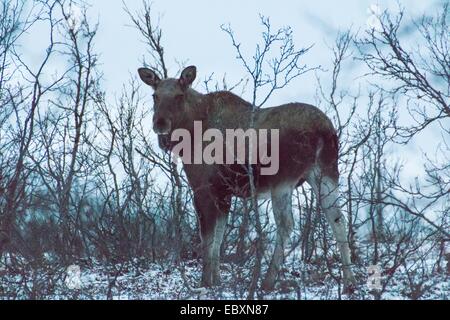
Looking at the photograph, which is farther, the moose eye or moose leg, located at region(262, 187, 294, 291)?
the moose eye

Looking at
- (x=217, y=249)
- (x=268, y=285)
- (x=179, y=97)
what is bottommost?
(x=268, y=285)

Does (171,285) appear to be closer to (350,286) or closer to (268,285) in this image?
(268,285)

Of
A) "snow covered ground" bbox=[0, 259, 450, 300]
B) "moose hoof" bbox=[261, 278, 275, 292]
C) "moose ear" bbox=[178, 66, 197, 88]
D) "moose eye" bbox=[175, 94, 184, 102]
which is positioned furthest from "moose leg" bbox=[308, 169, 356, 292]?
"moose ear" bbox=[178, 66, 197, 88]

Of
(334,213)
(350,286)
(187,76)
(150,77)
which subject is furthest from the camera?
(150,77)

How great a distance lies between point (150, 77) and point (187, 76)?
630 millimetres

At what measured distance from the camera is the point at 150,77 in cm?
1130

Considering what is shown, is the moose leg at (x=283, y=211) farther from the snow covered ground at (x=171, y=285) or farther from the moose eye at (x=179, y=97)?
the moose eye at (x=179, y=97)

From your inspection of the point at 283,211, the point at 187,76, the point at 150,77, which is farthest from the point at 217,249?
the point at 150,77

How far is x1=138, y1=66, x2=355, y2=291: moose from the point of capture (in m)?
9.76

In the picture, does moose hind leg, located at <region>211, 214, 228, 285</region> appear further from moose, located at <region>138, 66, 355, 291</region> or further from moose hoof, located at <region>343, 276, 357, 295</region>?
moose hoof, located at <region>343, 276, 357, 295</region>

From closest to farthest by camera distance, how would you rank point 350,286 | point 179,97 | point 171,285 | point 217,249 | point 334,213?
point 350,286 < point 171,285 < point 334,213 < point 217,249 < point 179,97

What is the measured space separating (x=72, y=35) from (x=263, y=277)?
673 centimetres

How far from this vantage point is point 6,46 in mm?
11195

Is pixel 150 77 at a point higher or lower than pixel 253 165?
higher
